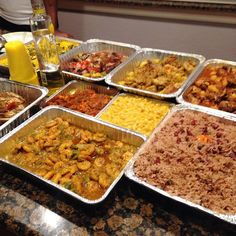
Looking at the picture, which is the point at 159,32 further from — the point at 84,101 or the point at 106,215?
the point at 106,215

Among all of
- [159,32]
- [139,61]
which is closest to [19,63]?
[139,61]

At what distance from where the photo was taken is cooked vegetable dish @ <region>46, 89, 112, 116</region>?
1.46 m

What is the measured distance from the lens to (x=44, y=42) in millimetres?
1458

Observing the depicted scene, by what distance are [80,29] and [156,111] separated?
2159 millimetres

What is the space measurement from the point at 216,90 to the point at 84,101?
650 mm

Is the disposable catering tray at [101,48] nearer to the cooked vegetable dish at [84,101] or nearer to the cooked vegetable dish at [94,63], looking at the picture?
the cooked vegetable dish at [94,63]

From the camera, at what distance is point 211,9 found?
241 cm

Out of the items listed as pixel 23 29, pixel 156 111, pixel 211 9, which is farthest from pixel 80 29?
pixel 156 111

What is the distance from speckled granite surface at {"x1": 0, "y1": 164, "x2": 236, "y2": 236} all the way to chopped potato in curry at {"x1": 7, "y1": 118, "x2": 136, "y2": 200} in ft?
0.17

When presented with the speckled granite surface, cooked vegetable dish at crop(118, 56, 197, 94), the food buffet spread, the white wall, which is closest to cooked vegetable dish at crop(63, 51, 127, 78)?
the food buffet spread

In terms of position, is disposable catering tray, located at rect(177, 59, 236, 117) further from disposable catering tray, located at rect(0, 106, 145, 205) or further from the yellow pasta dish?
disposable catering tray, located at rect(0, 106, 145, 205)

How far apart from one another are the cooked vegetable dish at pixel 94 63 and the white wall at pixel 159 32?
0.95 meters

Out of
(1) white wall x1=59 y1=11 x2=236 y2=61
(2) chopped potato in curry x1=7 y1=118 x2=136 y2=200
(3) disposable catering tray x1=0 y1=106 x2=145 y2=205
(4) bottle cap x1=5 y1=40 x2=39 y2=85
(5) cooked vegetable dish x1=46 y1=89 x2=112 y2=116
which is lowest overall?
(1) white wall x1=59 y1=11 x2=236 y2=61

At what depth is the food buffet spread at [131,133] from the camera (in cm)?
95
